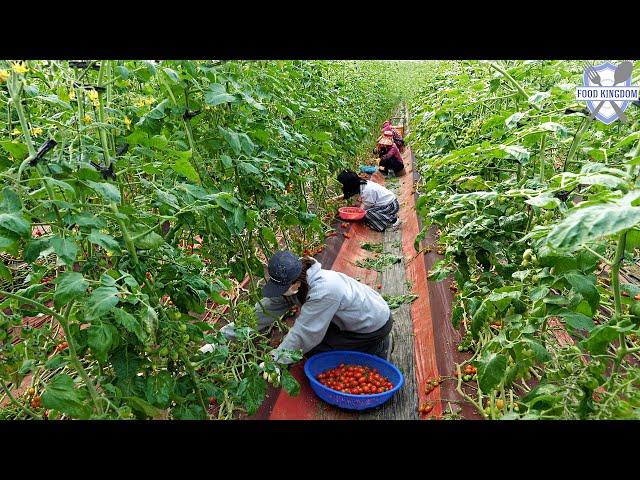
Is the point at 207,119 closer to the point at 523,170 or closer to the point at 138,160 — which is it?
the point at 138,160

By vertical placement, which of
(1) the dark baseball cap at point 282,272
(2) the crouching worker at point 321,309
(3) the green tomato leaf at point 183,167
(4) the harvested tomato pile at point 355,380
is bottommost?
(4) the harvested tomato pile at point 355,380

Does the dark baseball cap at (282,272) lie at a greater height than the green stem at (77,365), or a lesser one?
lesser

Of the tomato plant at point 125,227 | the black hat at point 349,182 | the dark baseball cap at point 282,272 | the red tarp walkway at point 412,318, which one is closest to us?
the tomato plant at point 125,227

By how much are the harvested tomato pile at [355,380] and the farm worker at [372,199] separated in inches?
130

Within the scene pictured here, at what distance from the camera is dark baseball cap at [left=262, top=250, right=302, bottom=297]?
287 centimetres

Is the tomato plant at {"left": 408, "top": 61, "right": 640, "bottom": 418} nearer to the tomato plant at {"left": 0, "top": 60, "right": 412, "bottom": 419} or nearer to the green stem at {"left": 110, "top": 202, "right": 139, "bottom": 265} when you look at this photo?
the tomato plant at {"left": 0, "top": 60, "right": 412, "bottom": 419}

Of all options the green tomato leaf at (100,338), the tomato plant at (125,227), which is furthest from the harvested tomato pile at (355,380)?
the green tomato leaf at (100,338)

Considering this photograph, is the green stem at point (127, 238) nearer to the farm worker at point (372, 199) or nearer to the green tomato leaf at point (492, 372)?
the green tomato leaf at point (492, 372)

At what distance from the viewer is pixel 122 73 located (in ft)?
5.79

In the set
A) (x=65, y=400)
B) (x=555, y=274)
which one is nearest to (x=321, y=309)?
(x=555, y=274)

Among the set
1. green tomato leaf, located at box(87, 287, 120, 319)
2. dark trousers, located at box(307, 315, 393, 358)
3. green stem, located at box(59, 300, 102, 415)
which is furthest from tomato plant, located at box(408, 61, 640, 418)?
green stem, located at box(59, 300, 102, 415)

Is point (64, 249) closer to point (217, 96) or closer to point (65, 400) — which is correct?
point (65, 400)

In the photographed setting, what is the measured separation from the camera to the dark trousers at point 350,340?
3.39 meters
